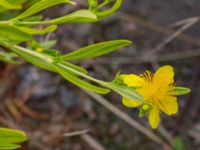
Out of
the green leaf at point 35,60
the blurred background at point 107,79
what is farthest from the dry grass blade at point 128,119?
the green leaf at point 35,60

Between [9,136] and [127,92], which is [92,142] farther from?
[127,92]

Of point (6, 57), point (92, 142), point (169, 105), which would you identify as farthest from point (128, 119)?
point (169, 105)

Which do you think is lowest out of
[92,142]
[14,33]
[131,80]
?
[92,142]

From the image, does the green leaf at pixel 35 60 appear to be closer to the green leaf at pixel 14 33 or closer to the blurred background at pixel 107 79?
the green leaf at pixel 14 33

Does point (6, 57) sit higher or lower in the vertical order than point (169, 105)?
higher

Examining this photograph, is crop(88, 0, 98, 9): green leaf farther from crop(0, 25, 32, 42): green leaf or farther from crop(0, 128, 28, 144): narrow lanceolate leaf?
crop(0, 128, 28, 144): narrow lanceolate leaf

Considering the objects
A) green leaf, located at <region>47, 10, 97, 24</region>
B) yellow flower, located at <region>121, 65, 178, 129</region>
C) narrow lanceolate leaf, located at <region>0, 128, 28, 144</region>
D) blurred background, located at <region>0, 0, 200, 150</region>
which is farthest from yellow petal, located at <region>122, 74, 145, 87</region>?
blurred background, located at <region>0, 0, 200, 150</region>
